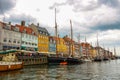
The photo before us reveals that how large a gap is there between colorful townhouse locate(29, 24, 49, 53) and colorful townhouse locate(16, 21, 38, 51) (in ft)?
12.9

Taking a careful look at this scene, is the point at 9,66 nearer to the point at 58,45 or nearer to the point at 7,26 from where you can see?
the point at 7,26

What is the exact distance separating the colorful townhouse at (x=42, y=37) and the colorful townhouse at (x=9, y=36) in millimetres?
18534

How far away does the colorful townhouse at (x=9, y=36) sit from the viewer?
82.8 m

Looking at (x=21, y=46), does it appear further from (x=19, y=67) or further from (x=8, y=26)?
(x=19, y=67)

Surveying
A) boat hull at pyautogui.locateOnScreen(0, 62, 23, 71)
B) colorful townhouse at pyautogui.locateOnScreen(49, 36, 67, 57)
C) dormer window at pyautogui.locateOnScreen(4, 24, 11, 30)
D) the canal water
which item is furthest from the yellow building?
the canal water

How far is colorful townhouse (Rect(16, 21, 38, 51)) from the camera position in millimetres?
96750

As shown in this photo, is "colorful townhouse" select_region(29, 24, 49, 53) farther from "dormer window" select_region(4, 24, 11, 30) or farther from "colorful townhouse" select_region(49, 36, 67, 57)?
"dormer window" select_region(4, 24, 11, 30)

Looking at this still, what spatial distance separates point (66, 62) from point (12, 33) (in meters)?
24.2

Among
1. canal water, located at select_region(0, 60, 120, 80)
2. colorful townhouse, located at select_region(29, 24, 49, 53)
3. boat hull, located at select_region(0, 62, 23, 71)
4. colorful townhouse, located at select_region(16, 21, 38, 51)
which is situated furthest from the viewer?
colorful townhouse, located at select_region(29, 24, 49, 53)

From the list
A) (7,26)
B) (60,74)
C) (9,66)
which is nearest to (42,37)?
(7,26)

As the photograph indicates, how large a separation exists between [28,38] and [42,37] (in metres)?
17.4

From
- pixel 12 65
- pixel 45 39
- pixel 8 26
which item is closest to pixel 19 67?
pixel 12 65

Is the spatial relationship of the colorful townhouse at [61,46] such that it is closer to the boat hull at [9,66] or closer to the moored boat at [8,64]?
the moored boat at [8,64]

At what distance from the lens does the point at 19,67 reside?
54188 mm
